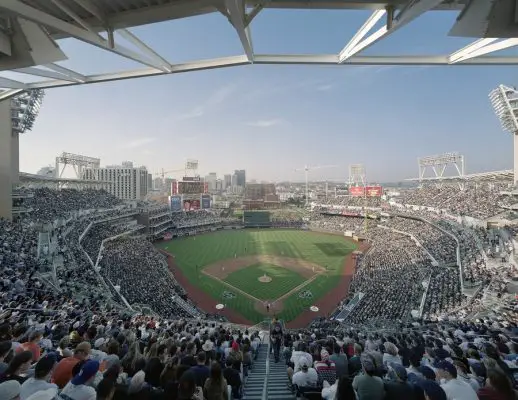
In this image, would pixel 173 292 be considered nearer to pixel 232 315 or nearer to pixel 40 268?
pixel 232 315

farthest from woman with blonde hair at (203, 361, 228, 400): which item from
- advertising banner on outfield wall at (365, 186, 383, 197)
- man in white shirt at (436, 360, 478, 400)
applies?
advertising banner on outfield wall at (365, 186, 383, 197)

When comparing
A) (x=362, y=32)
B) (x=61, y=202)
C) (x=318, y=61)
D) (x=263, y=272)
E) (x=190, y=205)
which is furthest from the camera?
(x=190, y=205)

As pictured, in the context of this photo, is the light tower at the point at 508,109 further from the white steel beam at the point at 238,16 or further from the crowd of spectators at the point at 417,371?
the white steel beam at the point at 238,16

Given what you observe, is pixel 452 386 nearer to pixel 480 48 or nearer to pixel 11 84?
pixel 480 48

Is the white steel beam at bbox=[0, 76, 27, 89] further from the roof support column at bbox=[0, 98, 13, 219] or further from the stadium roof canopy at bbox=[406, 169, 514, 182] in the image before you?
the stadium roof canopy at bbox=[406, 169, 514, 182]

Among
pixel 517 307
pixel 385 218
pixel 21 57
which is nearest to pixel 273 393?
pixel 21 57

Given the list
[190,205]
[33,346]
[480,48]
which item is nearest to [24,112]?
[33,346]
